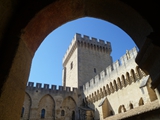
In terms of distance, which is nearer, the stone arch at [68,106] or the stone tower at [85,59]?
the stone arch at [68,106]

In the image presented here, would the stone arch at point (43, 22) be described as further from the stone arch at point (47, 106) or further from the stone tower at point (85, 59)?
the stone tower at point (85, 59)

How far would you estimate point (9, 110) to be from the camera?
1.63 metres

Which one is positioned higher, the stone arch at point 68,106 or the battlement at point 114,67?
the battlement at point 114,67

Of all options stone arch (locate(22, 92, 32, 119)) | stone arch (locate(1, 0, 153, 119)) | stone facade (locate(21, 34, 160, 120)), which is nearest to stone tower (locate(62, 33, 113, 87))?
stone facade (locate(21, 34, 160, 120))

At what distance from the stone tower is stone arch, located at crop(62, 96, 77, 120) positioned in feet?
7.97

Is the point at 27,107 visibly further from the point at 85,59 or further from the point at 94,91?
the point at 85,59

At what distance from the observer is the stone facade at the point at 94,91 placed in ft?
37.3

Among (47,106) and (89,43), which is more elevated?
(89,43)

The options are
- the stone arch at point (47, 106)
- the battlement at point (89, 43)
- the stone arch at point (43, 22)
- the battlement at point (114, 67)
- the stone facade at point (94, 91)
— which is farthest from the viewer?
the battlement at point (89, 43)

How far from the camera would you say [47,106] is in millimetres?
18156

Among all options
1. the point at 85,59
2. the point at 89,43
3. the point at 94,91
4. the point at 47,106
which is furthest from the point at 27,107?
the point at 89,43

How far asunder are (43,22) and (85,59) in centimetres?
2115

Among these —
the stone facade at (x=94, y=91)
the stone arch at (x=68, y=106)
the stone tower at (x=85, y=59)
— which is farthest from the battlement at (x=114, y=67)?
the stone tower at (x=85, y=59)

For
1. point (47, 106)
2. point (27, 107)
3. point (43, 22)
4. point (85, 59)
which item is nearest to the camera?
point (43, 22)
